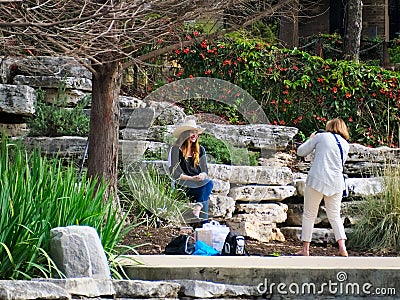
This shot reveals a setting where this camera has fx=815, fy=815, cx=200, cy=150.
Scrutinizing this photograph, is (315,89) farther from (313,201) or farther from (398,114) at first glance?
(313,201)

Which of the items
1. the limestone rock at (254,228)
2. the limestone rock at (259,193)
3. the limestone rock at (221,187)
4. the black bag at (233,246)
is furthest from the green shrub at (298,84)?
the black bag at (233,246)

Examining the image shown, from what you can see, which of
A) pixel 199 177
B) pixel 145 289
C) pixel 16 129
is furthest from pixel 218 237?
pixel 16 129

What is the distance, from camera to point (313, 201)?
336 inches

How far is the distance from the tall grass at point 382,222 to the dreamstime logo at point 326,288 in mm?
3605

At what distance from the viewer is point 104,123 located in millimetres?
8438

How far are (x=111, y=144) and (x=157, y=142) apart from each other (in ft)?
9.72

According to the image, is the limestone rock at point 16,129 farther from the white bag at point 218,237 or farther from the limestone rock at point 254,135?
the white bag at point 218,237

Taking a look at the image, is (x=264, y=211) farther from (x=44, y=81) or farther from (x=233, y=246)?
(x=44, y=81)

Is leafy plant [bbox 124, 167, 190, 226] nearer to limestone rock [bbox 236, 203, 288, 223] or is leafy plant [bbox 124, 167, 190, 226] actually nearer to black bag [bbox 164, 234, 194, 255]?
limestone rock [bbox 236, 203, 288, 223]

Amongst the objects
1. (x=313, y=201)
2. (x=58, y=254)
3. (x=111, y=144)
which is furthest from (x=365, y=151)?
(x=58, y=254)

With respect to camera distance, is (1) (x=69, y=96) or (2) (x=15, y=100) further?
(1) (x=69, y=96)

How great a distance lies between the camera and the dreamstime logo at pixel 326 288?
6.02 meters

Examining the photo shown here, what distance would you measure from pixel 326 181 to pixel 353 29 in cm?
759

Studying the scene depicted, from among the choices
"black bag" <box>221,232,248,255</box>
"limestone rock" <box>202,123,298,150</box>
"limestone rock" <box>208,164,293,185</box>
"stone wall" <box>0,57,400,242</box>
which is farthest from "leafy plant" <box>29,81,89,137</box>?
"black bag" <box>221,232,248,255</box>
